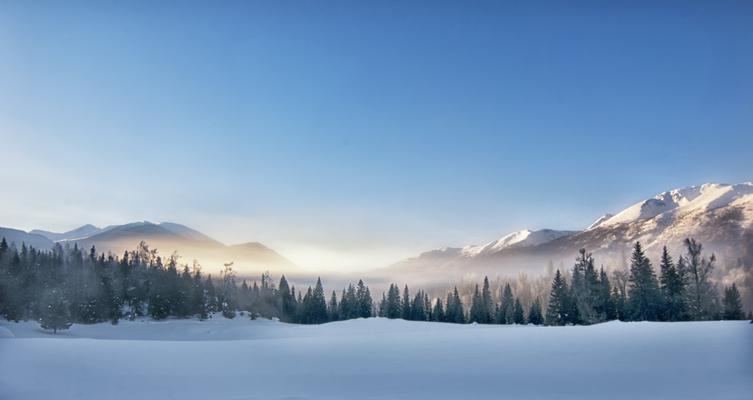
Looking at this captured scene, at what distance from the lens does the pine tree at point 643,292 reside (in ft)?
166

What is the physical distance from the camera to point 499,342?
18.7 meters

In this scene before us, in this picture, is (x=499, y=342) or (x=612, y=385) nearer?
(x=612, y=385)

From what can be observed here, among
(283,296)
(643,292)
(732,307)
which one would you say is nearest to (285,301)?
(283,296)

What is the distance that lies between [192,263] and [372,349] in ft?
277

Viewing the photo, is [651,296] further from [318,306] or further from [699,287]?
[318,306]

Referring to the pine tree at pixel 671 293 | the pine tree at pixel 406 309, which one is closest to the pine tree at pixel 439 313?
the pine tree at pixel 406 309

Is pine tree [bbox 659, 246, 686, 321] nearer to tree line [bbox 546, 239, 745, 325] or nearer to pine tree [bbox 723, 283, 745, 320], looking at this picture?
tree line [bbox 546, 239, 745, 325]

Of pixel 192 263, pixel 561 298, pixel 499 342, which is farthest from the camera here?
pixel 192 263

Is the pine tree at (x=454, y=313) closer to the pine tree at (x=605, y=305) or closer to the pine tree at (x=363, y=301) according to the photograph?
the pine tree at (x=363, y=301)

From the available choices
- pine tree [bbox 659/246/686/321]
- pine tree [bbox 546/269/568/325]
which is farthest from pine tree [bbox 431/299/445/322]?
pine tree [bbox 659/246/686/321]

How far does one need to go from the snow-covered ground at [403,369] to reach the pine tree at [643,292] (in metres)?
34.4

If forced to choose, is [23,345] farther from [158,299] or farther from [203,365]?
[158,299]

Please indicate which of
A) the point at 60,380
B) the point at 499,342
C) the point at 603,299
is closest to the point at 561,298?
the point at 603,299

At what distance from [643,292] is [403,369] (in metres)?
47.7
